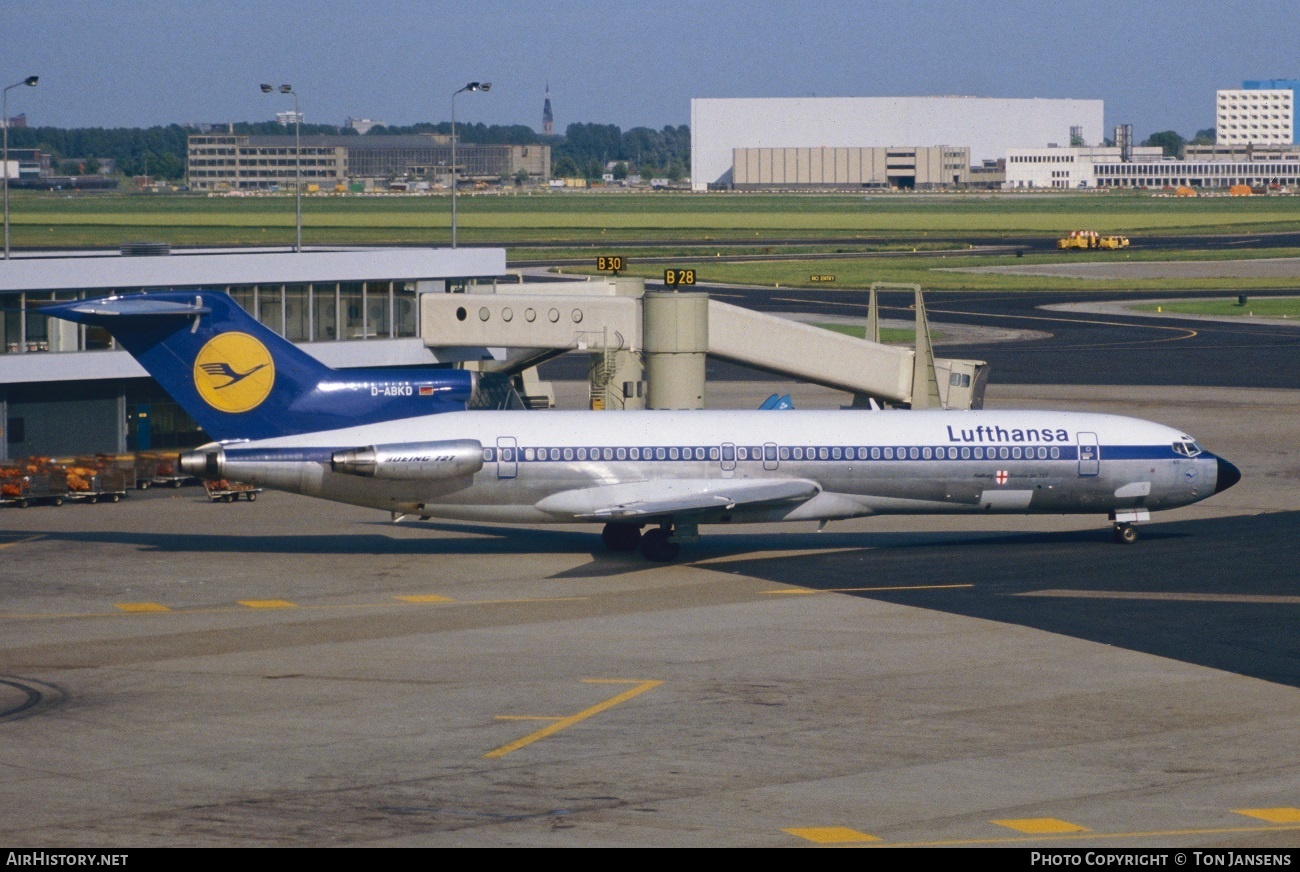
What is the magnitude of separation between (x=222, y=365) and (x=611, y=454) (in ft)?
34.2

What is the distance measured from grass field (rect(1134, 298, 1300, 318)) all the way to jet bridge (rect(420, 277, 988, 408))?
208 ft

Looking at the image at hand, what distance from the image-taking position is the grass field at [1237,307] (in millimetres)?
116300

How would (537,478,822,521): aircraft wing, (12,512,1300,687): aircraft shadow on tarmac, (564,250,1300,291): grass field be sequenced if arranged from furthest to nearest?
(564,250,1300,291): grass field
(537,478,822,521): aircraft wing
(12,512,1300,687): aircraft shadow on tarmac

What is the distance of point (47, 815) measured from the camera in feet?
71.8

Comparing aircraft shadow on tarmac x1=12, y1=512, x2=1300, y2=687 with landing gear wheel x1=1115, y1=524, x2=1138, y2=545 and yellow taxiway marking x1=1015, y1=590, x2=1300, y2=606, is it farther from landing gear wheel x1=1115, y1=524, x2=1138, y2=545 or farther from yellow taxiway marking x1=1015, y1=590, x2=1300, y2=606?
landing gear wheel x1=1115, y1=524, x2=1138, y2=545

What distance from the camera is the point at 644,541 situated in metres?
43.2

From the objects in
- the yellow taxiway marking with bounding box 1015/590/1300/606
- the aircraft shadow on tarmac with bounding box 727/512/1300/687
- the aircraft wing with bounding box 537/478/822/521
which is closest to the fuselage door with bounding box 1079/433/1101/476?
the aircraft shadow on tarmac with bounding box 727/512/1300/687

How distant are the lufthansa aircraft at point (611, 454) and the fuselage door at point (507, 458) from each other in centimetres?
4

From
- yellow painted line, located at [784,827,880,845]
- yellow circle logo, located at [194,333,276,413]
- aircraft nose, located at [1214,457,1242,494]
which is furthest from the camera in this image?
aircraft nose, located at [1214,457,1242,494]

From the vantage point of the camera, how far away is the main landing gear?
4303 cm

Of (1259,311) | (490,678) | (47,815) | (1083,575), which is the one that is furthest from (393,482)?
(1259,311)

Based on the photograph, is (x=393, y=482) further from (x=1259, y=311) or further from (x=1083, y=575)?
(x=1259, y=311)

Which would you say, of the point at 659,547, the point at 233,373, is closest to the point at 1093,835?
the point at 659,547
